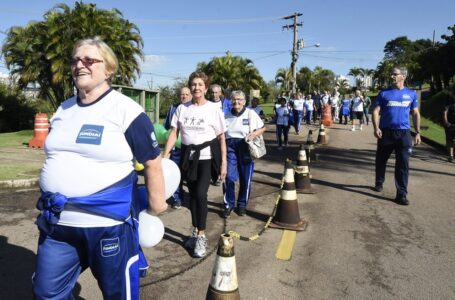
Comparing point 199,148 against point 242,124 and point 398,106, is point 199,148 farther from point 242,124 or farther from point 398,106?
point 398,106

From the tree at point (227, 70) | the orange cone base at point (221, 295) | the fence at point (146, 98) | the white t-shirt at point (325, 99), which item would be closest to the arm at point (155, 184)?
the orange cone base at point (221, 295)

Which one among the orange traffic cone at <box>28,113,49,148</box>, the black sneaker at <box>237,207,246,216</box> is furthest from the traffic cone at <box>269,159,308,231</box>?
the orange traffic cone at <box>28,113,49,148</box>

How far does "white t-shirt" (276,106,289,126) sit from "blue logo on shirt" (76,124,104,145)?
37.1 feet

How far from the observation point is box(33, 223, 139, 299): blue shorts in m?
2.38

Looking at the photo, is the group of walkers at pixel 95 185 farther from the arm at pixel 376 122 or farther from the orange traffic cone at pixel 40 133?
the orange traffic cone at pixel 40 133

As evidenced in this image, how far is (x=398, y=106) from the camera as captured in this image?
7.20 metres

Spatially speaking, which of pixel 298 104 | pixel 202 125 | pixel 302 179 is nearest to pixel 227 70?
pixel 298 104

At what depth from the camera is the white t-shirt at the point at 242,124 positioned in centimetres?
628

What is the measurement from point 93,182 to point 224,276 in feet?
3.76

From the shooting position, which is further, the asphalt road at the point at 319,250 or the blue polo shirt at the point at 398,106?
the blue polo shirt at the point at 398,106

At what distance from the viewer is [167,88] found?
4378cm

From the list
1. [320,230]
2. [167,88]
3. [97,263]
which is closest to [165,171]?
[97,263]

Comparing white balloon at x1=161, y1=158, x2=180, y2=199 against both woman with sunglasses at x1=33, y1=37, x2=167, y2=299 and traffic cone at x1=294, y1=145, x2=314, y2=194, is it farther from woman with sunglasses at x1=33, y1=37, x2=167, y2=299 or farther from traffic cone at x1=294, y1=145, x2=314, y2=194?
traffic cone at x1=294, y1=145, x2=314, y2=194

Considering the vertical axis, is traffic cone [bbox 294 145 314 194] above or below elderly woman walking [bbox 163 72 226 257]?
below
